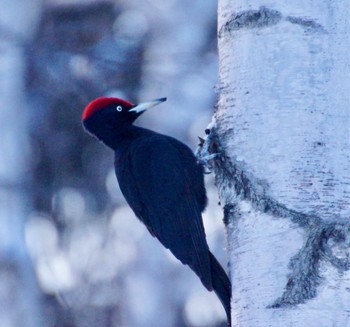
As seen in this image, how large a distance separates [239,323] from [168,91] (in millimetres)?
7457

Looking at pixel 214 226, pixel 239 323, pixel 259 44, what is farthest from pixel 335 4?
pixel 214 226

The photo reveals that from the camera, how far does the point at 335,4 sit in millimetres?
2852

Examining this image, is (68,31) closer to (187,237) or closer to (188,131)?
(188,131)

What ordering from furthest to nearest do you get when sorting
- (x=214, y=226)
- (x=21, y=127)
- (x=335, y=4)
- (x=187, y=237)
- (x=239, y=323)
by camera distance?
(x=21, y=127) → (x=214, y=226) → (x=187, y=237) → (x=335, y=4) → (x=239, y=323)

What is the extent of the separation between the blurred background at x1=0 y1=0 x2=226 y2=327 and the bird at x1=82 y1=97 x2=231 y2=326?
3.52 m

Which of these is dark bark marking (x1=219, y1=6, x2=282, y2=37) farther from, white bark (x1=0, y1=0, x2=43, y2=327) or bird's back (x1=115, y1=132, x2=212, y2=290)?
white bark (x1=0, y1=0, x2=43, y2=327)

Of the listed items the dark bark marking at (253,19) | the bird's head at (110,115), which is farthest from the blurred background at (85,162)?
the dark bark marking at (253,19)

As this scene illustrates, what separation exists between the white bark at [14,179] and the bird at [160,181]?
4.13 metres

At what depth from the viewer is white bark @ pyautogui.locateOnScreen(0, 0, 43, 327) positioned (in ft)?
29.6

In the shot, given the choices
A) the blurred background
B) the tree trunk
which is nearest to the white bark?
the blurred background

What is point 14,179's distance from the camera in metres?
9.44

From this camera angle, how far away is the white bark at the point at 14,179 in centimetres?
901

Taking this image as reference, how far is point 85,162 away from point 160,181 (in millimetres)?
5329

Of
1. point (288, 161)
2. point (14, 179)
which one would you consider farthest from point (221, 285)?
point (14, 179)
